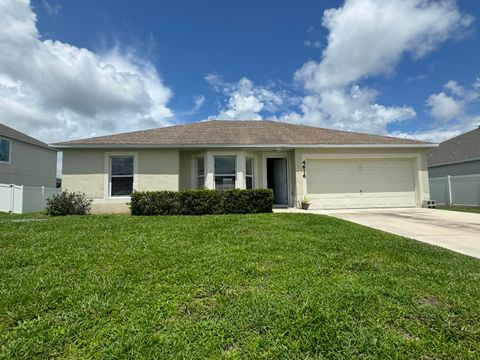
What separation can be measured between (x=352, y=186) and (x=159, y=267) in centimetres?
1155

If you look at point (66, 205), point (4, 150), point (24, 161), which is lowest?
point (66, 205)

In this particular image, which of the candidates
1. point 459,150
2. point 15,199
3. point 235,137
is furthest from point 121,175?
point 459,150

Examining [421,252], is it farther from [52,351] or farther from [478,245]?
[52,351]

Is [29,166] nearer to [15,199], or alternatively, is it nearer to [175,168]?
[15,199]

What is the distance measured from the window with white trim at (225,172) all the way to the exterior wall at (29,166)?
1769cm

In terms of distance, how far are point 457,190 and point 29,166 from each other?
105ft

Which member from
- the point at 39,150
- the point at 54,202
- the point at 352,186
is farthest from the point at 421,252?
the point at 39,150

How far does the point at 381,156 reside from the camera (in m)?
13.0

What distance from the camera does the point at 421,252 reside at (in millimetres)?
Answer: 4734

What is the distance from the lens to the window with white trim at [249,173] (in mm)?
12578

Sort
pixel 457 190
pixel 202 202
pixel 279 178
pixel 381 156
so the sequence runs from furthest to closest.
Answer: pixel 457 190 < pixel 279 178 < pixel 381 156 < pixel 202 202

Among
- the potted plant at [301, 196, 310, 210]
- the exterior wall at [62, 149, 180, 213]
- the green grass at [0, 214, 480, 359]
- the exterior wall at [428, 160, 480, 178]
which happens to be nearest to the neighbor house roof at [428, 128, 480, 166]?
the exterior wall at [428, 160, 480, 178]

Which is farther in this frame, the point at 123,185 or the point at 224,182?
the point at 224,182

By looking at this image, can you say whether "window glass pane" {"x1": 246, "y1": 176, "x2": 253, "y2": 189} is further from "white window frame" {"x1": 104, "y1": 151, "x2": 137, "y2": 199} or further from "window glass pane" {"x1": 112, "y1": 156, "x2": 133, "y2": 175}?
"window glass pane" {"x1": 112, "y1": 156, "x2": 133, "y2": 175}
